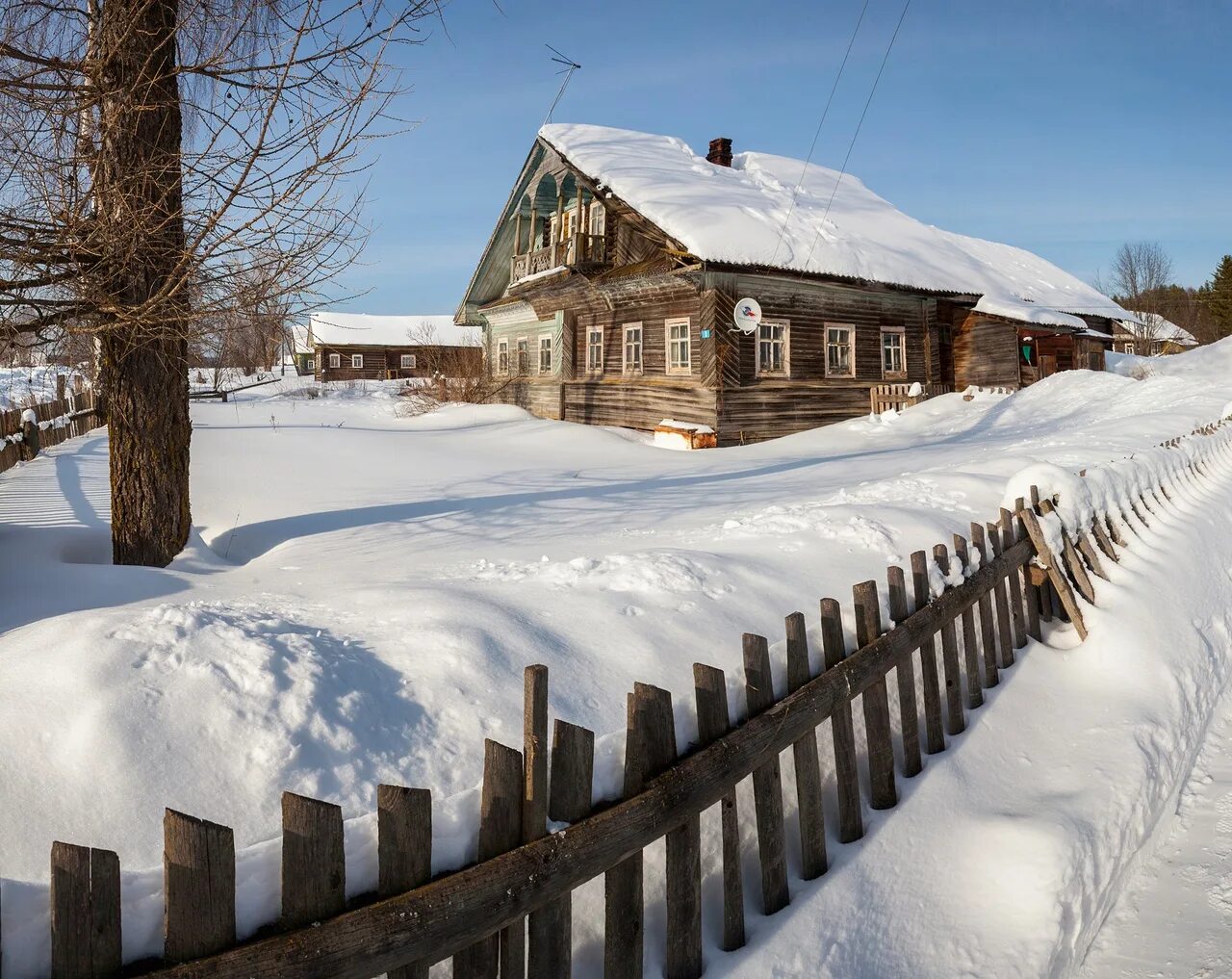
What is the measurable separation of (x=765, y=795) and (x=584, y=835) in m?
0.85

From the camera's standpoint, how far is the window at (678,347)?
18.1 m

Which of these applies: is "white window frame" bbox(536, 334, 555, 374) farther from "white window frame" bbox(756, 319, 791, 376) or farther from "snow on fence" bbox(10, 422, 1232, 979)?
"snow on fence" bbox(10, 422, 1232, 979)

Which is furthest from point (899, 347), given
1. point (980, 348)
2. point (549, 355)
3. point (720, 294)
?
point (549, 355)

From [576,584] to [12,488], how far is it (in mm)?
10438

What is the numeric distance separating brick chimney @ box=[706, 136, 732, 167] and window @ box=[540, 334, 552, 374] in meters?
6.56

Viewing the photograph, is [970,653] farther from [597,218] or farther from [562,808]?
[597,218]

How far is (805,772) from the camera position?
288 cm

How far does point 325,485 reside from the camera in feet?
36.7

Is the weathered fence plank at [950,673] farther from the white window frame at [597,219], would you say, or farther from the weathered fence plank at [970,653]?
the white window frame at [597,219]

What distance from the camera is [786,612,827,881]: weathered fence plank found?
113 inches

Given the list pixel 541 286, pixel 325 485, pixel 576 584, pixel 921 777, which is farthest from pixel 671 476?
pixel 541 286

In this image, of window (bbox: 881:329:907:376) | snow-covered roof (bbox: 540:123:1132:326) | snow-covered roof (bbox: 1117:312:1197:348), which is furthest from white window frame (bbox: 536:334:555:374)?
snow-covered roof (bbox: 1117:312:1197:348)

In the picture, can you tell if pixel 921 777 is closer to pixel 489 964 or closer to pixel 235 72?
pixel 489 964

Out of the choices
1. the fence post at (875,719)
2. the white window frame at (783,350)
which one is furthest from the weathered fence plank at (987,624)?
the white window frame at (783,350)
